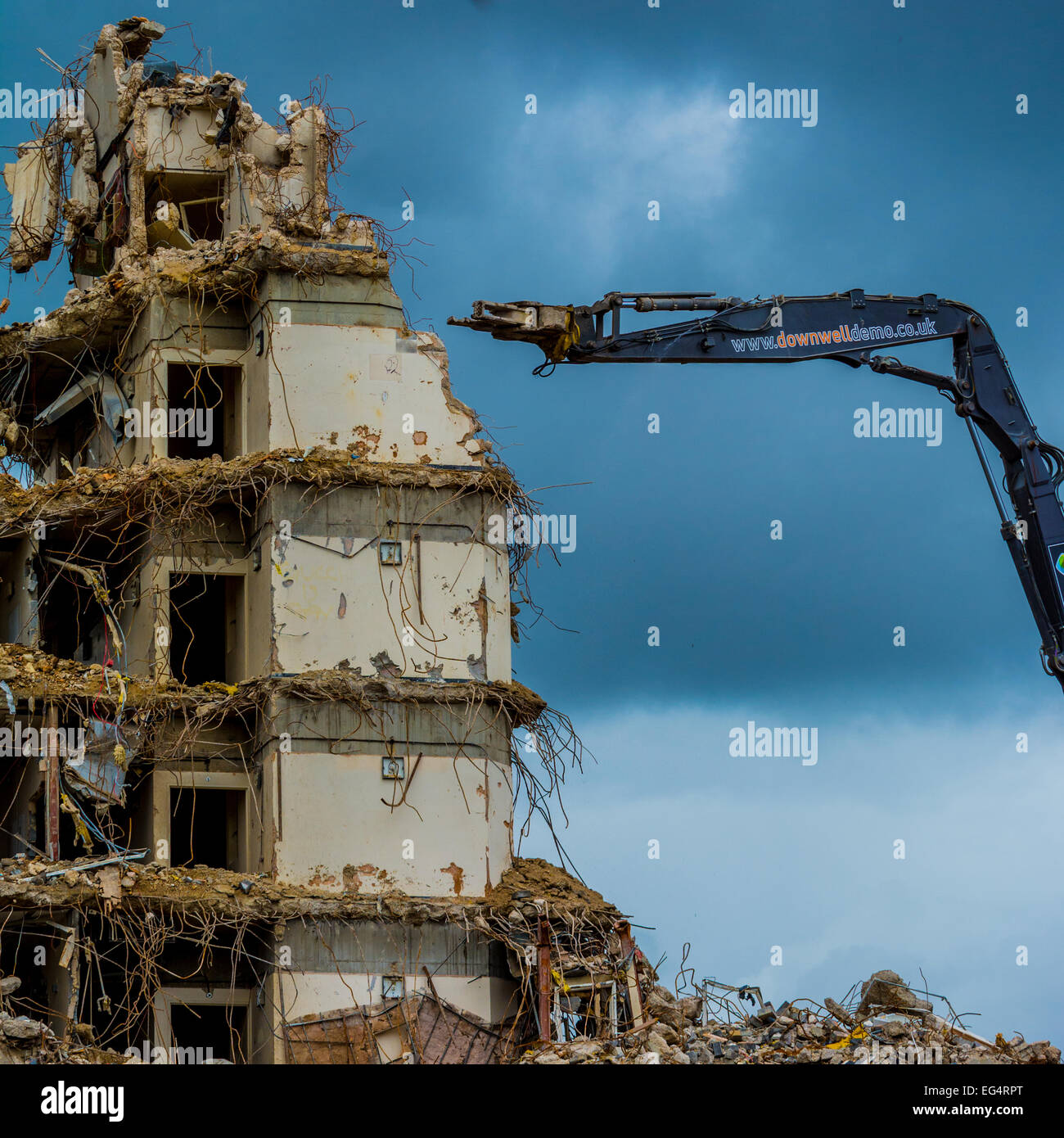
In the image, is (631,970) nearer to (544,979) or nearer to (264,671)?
(544,979)

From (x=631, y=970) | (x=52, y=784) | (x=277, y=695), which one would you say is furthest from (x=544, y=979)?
(x=52, y=784)

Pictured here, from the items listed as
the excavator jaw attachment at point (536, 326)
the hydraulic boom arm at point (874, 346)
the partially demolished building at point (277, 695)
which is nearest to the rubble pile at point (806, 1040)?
the partially demolished building at point (277, 695)

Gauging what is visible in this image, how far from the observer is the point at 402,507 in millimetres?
39688

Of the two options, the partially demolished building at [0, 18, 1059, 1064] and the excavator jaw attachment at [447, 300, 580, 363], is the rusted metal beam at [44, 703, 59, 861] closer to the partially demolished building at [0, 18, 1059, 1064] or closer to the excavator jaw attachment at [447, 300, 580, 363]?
the partially demolished building at [0, 18, 1059, 1064]

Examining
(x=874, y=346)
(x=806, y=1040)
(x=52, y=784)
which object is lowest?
(x=806, y=1040)

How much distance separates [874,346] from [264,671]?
40.1 feet

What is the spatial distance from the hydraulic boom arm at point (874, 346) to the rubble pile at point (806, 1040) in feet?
21.1

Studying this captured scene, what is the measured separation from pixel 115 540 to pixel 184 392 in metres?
3.57

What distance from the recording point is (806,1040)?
35.6m

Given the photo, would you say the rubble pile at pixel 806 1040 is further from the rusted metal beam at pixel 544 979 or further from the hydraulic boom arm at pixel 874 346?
the hydraulic boom arm at pixel 874 346

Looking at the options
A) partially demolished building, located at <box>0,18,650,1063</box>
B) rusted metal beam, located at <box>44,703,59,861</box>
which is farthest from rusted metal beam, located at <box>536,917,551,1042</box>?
rusted metal beam, located at <box>44,703,59,861</box>
